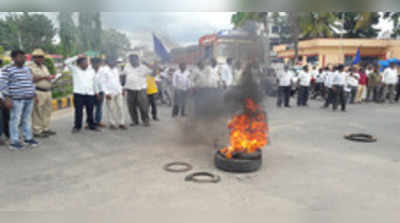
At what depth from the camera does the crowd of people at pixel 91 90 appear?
536 centimetres

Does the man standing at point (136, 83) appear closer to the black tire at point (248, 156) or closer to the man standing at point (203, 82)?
the man standing at point (203, 82)

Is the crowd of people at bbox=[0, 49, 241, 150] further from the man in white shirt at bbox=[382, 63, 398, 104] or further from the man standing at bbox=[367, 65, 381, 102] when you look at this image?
the man in white shirt at bbox=[382, 63, 398, 104]

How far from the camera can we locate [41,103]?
21.0ft

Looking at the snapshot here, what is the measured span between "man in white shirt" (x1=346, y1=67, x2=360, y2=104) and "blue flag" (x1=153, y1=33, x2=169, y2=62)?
26.2 ft

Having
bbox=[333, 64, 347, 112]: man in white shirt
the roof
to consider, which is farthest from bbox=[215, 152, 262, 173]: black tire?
the roof

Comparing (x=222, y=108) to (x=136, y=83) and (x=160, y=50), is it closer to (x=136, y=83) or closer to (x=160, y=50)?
(x=136, y=83)

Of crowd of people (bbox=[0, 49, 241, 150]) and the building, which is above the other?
the building

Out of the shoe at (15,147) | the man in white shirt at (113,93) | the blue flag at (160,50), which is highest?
the blue flag at (160,50)

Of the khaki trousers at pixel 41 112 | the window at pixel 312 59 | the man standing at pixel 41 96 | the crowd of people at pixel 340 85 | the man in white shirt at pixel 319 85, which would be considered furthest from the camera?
the window at pixel 312 59

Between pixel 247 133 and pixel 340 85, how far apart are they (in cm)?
741

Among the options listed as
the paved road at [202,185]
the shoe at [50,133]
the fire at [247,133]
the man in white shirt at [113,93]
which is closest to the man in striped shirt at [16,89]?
the paved road at [202,185]

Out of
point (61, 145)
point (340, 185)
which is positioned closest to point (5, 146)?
point (61, 145)

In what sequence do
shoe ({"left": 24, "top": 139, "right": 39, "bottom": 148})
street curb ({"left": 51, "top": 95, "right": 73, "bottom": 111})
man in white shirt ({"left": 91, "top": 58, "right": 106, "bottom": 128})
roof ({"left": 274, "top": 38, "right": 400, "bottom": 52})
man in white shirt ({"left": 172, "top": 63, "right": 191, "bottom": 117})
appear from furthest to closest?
1. roof ({"left": 274, "top": 38, "right": 400, "bottom": 52})
2. street curb ({"left": 51, "top": 95, "right": 73, "bottom": 111})
3. man in white shirt ({"left": 172, "top": 63, "right": 191, "bottom": 117})
4. man in white shirt ({"left": 91, "top": 58, "right": 106, "bottom": 128})
5. shoe ({"left": 24, "top": 139, "right": 39, "bottom": 148})

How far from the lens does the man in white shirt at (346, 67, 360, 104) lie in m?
12.4
